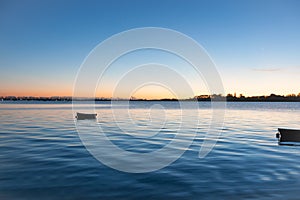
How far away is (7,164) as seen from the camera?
16453 mm

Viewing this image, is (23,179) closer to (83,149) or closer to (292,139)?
(83,149)

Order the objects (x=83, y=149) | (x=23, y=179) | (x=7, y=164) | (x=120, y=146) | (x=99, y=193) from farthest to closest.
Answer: (x=120, y=146) < (x=83, y=149) < (x=7, y=164) < (x=23, y=179) < (x=99, y=193)

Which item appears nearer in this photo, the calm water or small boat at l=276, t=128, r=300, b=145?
the calm water

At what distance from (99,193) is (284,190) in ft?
29.9

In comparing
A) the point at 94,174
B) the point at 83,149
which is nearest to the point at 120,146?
the point at 83,149

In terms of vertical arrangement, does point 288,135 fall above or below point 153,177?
above

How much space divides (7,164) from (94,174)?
261 inches

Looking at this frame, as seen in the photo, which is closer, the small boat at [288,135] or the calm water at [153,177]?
the calm water at [153,177]

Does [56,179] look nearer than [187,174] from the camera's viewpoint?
Yes

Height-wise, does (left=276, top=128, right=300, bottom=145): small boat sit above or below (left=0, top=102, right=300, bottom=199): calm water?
above

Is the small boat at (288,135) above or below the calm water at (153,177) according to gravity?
above

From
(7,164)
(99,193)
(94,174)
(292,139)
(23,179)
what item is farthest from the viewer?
(292,139)

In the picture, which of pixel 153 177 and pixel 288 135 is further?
pixel 288 135

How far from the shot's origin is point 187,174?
14711mm
